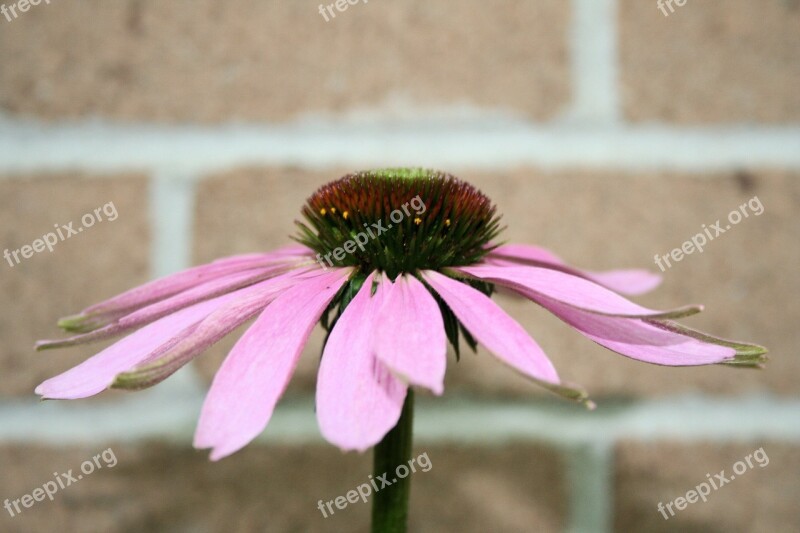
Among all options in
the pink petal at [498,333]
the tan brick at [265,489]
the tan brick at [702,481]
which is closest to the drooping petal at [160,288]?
the pink petal at [498,333]

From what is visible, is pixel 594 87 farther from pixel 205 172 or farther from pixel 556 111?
pixel 205 172

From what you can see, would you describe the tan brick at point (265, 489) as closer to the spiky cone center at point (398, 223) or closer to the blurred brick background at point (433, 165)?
the blurred brick background at point (433, 165)

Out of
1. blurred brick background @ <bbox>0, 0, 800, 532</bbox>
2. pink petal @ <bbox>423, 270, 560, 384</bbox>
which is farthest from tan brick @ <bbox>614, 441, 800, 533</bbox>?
pink petal @ <bbox>423, 270, 560, 384</bbox>

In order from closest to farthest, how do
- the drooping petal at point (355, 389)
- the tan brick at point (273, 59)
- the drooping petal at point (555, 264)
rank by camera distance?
1. the drooping petal at point (355, 389)
2. the drooping petal at point (555, 264)
3. the tan brick at point (273, 59)

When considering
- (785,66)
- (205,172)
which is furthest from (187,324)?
(785,66)

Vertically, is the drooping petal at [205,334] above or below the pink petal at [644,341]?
above

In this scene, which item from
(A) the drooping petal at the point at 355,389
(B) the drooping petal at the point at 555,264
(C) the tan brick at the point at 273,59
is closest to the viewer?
(A) the drooping petal at the point at 355,389

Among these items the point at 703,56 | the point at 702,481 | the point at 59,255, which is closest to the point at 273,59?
the point at 59,255
